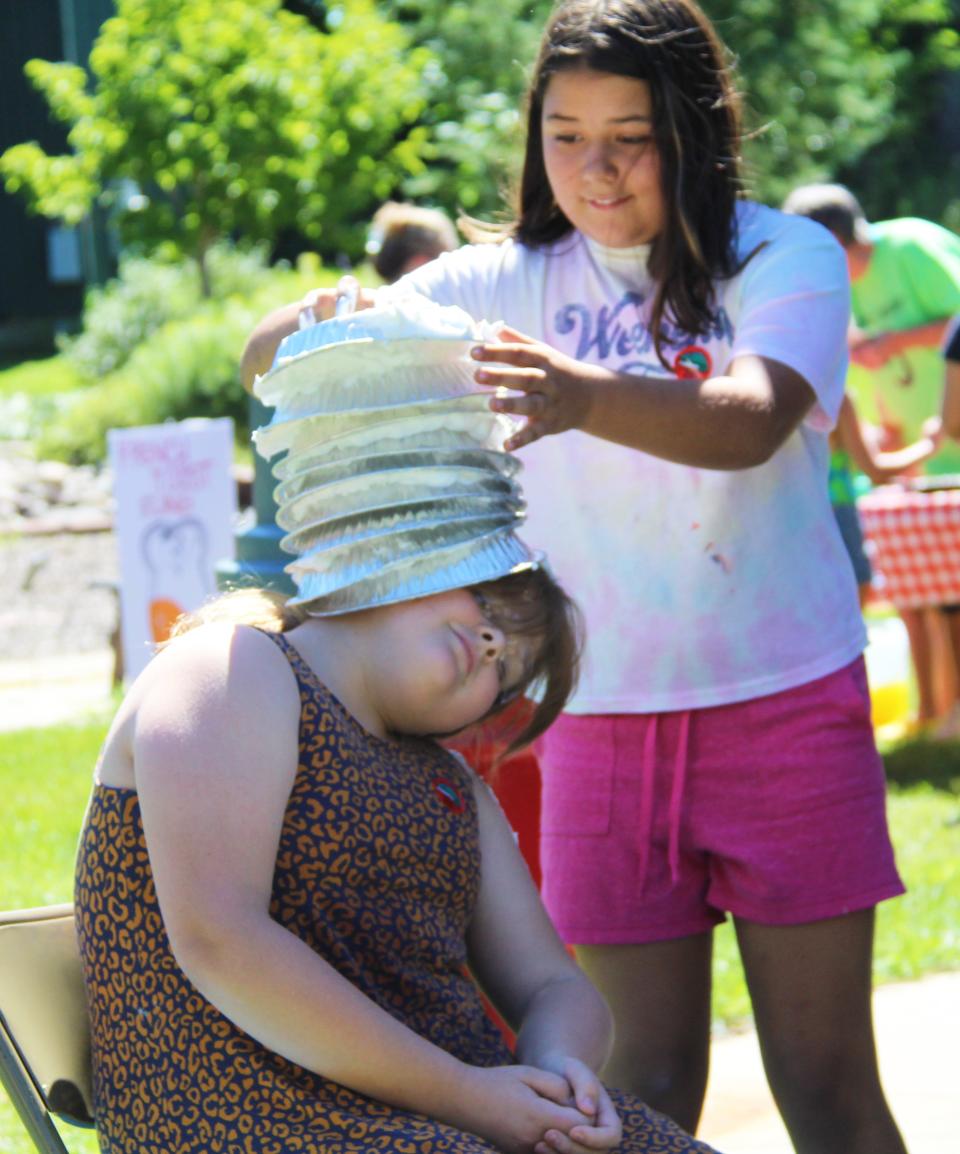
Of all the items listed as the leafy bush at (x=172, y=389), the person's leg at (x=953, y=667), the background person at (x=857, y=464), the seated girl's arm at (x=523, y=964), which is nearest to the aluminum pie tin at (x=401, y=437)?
the seated girl's arm at (x=523, y=964)

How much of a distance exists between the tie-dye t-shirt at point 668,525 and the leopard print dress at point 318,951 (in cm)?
56

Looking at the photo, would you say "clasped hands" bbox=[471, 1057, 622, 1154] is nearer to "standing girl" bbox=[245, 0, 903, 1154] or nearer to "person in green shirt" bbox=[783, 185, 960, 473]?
"standing girl" bbox=[245, 0, 903, 1154]

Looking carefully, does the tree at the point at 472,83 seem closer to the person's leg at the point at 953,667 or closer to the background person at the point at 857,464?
the person's leg at the point at 953,667

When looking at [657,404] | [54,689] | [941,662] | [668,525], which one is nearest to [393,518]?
[657,404]

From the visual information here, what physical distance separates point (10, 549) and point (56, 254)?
1831cm

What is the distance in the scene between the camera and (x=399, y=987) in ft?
6.22

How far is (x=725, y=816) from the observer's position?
97.0 inches

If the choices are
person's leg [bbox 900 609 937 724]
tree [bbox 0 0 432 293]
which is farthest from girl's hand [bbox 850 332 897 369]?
tree [bbox 0 0 432 293]

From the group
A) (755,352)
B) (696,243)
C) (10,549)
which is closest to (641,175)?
(696,243)

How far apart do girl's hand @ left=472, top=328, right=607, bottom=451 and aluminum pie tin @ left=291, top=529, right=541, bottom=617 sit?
122mm

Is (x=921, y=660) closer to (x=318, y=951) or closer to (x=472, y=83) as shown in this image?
(x=318, y=951)

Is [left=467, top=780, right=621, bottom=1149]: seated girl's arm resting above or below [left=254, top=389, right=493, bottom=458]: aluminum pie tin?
below

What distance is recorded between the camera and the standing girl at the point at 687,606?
2.35 m

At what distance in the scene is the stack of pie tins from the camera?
6.30ft
